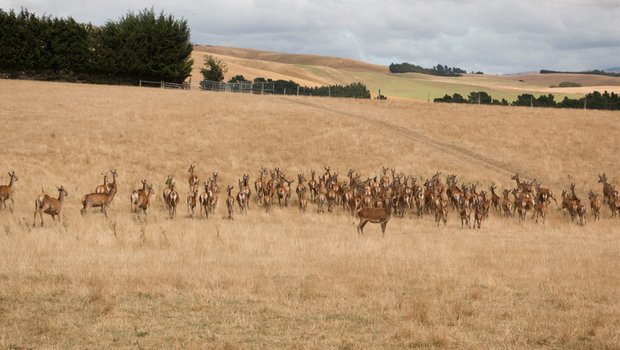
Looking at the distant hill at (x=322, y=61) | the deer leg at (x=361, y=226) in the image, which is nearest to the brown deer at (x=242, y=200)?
the deer leg at (x=361, y=226)

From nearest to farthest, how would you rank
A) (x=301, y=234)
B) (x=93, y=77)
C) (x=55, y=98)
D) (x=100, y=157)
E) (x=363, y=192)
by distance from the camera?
1. (x=301, y=234)
2. (x=363, y=192)
3. (x=100, y=157)
4. (x=55, y=98)
5. (x=93, y=77)

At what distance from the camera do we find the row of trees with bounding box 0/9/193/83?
70750 millimetres

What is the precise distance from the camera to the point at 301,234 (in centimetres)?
2183

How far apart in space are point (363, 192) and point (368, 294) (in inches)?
588

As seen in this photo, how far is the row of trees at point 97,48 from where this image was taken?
7075cm

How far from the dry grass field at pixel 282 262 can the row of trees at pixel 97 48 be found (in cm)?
3114

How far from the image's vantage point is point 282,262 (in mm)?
16266

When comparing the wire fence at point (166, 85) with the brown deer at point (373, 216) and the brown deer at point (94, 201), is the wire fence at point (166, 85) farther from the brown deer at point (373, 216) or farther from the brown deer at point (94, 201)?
the brown deer at point (373, 216)

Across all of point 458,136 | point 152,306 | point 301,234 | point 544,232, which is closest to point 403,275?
point 152,306

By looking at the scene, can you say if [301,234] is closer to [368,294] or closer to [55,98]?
[368,294]

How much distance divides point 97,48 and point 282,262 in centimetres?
6542

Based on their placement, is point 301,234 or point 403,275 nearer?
point 403,275

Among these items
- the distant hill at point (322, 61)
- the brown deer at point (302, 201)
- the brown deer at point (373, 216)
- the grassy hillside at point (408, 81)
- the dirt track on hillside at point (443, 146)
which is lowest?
the brown deer at point (302, 201)

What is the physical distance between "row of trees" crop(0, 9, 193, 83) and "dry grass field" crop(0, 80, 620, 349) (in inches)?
1226
